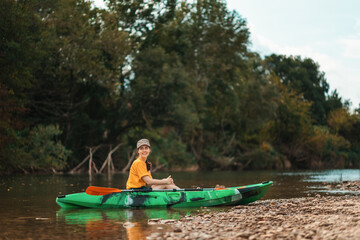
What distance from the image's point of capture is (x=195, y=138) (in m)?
48.7

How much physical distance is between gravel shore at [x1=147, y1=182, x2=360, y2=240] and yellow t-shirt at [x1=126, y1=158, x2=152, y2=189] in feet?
6.47

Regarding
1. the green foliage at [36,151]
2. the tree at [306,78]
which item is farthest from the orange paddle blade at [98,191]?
the tree at [306,78]

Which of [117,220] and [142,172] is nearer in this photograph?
[117,220]

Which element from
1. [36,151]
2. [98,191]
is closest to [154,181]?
[98,191]

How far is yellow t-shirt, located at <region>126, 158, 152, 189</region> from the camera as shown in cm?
1143

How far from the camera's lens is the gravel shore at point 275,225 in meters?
7.04

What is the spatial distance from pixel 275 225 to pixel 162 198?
4005 millimetres

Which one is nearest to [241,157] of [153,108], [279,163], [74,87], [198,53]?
[279,163]

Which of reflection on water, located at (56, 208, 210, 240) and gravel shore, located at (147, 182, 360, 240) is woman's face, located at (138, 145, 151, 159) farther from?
gravel shore, located at (147, 182, 360, 240)

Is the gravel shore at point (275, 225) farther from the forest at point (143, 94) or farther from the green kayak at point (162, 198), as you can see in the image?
the forest at point (143, 94)

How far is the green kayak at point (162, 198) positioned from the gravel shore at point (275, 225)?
1085 millimetres

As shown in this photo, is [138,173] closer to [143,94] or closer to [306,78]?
[143,94]

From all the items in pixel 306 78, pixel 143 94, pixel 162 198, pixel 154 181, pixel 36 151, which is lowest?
pixel 162 198

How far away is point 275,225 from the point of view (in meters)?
7.96
